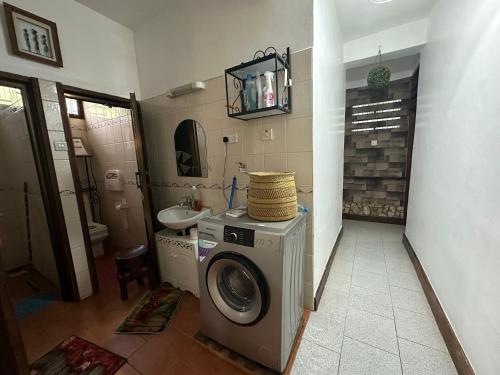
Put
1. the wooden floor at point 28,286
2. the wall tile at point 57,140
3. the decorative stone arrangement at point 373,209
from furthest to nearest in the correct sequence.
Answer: the decorative stone arrangement at point 373,209 < the wooden floor at point 28,286 < the wall tile at point 57,140

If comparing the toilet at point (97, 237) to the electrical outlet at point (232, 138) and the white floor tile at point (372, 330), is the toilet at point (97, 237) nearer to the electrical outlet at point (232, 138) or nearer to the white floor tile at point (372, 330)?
the electrical outlet at point (232, 138)

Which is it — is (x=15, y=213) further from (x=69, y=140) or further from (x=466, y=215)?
(x=466, y=215)

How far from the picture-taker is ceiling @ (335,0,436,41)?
1.92 m

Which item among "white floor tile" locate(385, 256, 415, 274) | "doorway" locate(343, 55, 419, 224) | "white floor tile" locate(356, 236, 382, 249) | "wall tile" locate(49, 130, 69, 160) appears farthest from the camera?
"doorway" locate(343, 55, 419, 224)

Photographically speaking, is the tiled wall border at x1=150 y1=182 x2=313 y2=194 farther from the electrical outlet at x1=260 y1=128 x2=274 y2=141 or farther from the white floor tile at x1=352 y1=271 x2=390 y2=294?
the white floor tile at x1=352 y1=271 x2=390 y2=294

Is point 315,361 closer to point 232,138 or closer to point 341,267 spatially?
point 341,267

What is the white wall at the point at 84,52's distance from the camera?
1536mm

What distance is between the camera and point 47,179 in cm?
169

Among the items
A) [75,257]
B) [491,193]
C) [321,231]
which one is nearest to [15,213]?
[75,257]

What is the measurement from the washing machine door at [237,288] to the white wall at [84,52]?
2.01 meters

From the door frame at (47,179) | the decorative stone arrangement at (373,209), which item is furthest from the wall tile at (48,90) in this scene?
the decorative stone arrangement at (373,209)

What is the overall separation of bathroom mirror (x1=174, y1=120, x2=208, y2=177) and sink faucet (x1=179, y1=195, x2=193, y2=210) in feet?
0.78

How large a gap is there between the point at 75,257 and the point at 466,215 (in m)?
3.04

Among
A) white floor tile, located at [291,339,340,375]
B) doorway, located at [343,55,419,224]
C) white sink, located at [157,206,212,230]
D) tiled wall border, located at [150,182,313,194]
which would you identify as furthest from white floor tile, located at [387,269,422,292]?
white sink, located at [157,206,212,230]
